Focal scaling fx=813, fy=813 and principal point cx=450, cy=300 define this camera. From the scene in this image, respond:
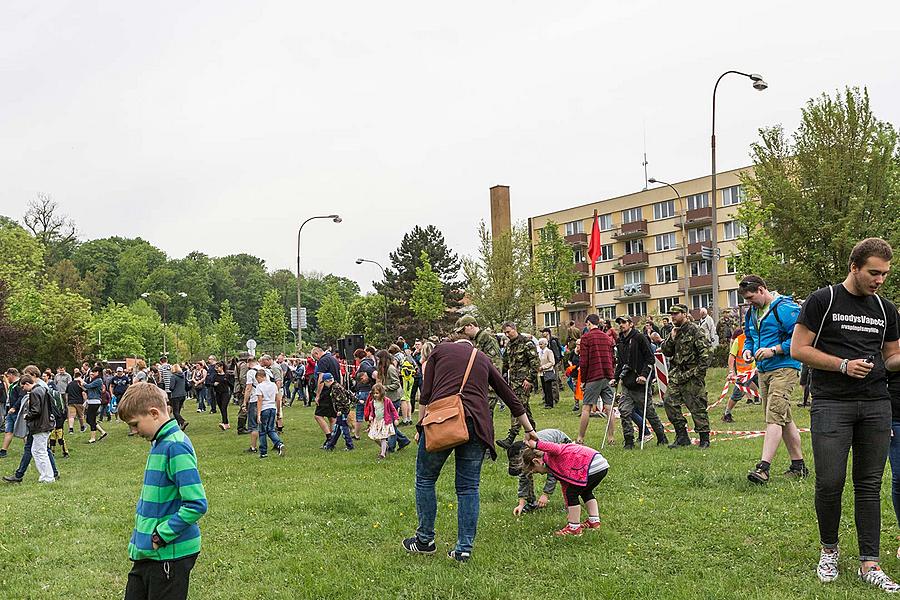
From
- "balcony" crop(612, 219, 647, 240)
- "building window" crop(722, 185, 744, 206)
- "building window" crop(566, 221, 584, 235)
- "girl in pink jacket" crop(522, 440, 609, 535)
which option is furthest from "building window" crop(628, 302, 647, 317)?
"girl in pink jacket" crop(522, 440, 609, 535)

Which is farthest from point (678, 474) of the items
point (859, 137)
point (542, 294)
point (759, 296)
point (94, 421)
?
point (542, 294)

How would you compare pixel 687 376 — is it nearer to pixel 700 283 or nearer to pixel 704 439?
pixel 704 439

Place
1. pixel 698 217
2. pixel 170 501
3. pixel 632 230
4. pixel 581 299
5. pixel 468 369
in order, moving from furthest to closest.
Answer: pixel 581 299, pixel 632 230, pixel 698 217, pixel 468 369, pixel 170 501

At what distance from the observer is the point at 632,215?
7750cm

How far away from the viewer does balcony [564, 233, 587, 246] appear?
80.0 m

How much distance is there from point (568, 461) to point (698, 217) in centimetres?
6752

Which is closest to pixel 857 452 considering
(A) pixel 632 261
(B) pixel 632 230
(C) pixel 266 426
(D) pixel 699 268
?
(C) pixel 266 426

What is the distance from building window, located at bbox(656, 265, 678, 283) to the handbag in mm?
70395

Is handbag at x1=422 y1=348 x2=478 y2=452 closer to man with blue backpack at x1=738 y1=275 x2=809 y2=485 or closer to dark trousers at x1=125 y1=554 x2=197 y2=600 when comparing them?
dark trousers at x1=125 y1=554 x2=197 y2=600

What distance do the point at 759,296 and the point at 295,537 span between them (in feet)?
18.0

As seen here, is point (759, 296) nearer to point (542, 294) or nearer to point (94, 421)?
point (94, 421)

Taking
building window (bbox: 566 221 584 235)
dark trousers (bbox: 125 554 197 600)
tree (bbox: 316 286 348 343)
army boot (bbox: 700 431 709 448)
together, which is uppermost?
building window (bbox: 566 221 584 235)

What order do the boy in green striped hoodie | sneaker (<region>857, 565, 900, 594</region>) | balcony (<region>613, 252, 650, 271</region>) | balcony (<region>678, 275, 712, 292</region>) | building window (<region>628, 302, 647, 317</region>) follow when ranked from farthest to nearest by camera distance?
building window (<region>628, 302, 647, 317</region>)
balcony (<region>613, 252, 650, 271</region>)
balcony (<region>678, 275, 712, 292</region>)
sneaker (<region>857, 565, 900, 594</region>)
the boy in green striped hoodie

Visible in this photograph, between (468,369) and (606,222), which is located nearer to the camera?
(468,369)
